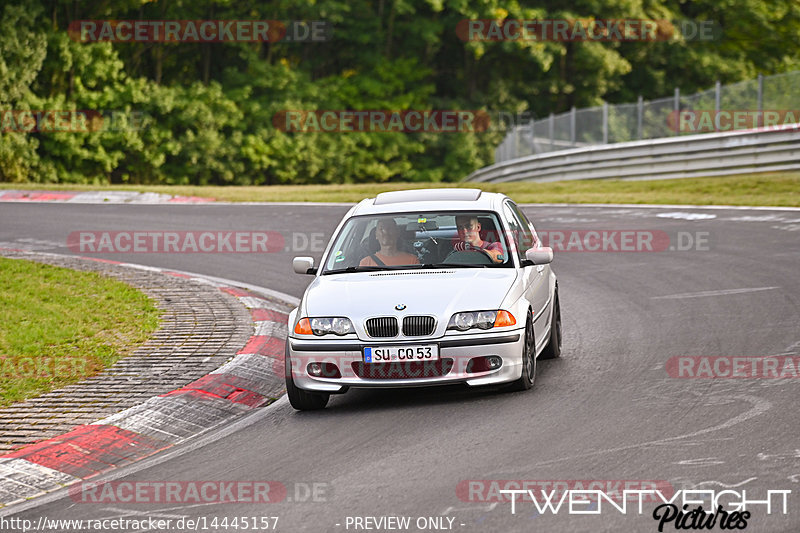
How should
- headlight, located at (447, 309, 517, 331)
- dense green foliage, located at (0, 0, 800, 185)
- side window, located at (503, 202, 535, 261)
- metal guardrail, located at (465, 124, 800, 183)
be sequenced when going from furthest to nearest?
dense green foliage, located at (0, 0, 800, 185), metal guardrail, located at (465, 124, 800, 183), side window, located at (503, 202, 535, 261), headlight, located at (447, 309, 517, 331)

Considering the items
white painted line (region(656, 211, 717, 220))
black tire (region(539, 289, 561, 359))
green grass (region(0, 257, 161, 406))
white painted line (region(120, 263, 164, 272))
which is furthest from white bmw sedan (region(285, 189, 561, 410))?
white painted line (region(656, 211, 717, 220))

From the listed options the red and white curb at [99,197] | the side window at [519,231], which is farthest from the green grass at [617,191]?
the side window at [519,231]

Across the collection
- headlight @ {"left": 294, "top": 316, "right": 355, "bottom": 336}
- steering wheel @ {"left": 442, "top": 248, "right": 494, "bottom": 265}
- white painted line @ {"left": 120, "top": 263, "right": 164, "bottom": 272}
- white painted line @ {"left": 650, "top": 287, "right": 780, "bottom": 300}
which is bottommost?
white painted line @ {"left": 120, "top": 263, "right": 164, "bottom": 272}

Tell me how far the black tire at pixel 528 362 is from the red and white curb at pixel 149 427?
198 cm

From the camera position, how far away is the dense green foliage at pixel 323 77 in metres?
44.3

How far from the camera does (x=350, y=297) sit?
8281 mm

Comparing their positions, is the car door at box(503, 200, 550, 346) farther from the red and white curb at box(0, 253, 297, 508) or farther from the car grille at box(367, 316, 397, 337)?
the red and white curb at box(0, 253, 297, 508)

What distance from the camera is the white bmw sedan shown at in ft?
26.1

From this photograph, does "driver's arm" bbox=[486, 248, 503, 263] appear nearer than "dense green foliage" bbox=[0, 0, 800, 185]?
Yes

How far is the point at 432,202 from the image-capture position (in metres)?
9.62

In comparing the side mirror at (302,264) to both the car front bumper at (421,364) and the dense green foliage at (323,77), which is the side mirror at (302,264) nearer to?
the car front bumper at (421,364)

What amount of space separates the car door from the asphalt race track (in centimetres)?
46

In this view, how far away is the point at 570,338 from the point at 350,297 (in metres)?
3.09

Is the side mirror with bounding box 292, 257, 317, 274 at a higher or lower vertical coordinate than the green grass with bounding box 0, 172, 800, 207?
higher
